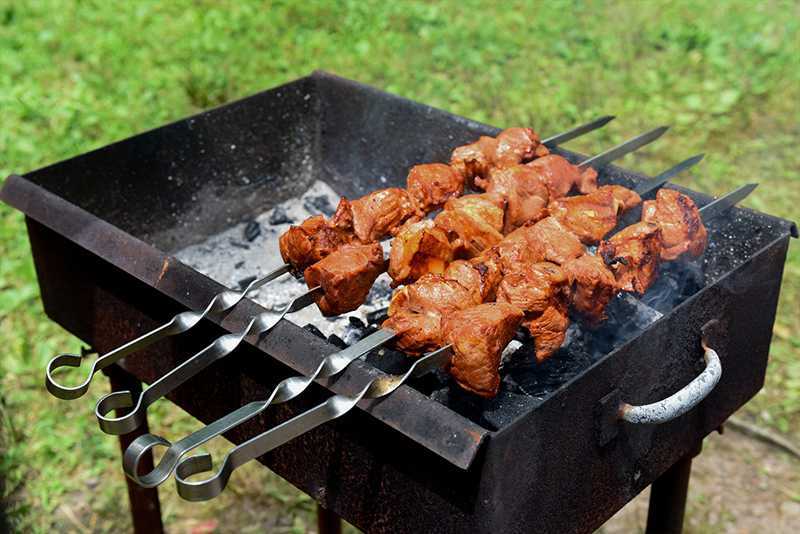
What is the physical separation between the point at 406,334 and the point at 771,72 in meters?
5.11

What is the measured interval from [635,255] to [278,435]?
1.00m

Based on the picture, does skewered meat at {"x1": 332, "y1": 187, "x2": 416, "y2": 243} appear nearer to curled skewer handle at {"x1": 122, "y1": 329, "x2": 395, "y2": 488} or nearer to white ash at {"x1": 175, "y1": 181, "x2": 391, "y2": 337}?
white ash at {"x1": 175, "y1": 181, "x2": 391, "y2": 337}

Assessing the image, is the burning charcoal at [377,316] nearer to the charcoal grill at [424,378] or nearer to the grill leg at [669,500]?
the charcoal grill at [424,378]

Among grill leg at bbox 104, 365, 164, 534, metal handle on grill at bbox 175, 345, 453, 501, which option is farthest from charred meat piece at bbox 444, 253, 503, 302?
grill leg at bbox 104, 365, 164, 534

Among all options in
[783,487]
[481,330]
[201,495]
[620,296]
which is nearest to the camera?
[201,495]

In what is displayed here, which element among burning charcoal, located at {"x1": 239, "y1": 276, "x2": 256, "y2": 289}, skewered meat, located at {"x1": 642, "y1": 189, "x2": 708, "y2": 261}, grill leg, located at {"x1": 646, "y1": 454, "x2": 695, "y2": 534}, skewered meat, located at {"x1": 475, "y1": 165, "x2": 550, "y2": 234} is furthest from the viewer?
burning charcoal, located at {"x1": 239, "y1": 276, "x2": 256, "y2": 289}

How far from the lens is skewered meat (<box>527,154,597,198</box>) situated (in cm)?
254

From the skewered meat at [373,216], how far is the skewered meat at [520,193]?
270mm

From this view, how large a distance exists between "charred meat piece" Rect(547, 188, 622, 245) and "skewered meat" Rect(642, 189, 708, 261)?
0.31 ft

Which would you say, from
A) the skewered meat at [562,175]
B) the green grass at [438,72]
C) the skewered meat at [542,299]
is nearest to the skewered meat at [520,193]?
the skewered meat at [562,175]

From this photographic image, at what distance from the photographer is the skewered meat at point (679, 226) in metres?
2.27

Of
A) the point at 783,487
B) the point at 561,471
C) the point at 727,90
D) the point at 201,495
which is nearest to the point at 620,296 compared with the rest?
the point at 561,471

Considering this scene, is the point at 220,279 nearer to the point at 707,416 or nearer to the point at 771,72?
the point at 707,416

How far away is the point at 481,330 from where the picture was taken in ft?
6.07
